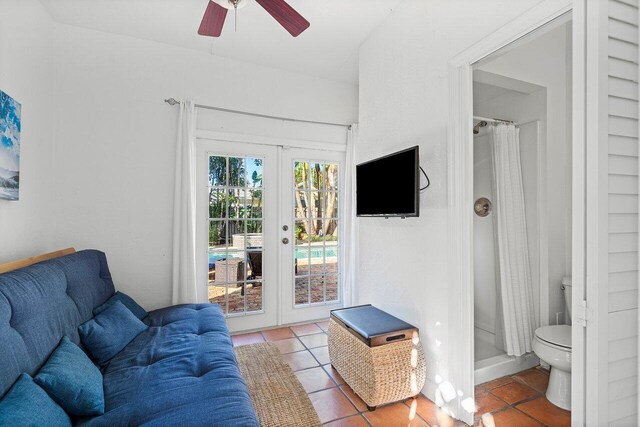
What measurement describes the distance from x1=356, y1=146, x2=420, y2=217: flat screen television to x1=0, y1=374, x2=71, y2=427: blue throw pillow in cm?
188

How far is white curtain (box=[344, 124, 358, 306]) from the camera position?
11.8 feet

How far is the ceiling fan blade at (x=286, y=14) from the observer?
1.83m

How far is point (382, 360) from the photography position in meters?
1.85

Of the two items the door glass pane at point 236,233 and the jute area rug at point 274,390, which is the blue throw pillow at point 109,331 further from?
the door glass pane at point 236,233

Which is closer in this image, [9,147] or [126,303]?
[9,147]

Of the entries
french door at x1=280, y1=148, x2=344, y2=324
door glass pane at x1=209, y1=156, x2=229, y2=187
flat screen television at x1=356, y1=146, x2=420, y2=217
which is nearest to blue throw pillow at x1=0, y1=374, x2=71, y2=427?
flat screen television at x1=356, y1=146, x2=420, y2=217

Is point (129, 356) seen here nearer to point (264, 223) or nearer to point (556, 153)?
point (264, 223)

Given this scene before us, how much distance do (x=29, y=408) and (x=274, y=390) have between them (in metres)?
1.41

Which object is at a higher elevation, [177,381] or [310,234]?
[310,234]

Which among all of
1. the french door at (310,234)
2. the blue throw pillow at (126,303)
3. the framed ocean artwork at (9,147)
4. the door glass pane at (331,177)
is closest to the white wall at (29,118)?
the framed ocean artwork at (9,147)

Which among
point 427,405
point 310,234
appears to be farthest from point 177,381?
point 310,234

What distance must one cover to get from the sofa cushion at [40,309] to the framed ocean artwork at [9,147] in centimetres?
57

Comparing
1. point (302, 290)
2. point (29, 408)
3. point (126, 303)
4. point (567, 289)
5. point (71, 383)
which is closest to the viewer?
point (29, 408)

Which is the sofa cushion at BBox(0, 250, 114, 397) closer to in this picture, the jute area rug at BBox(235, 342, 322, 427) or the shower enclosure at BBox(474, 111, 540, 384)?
the jute area rug at BBox(235, 342, 322, 427)
